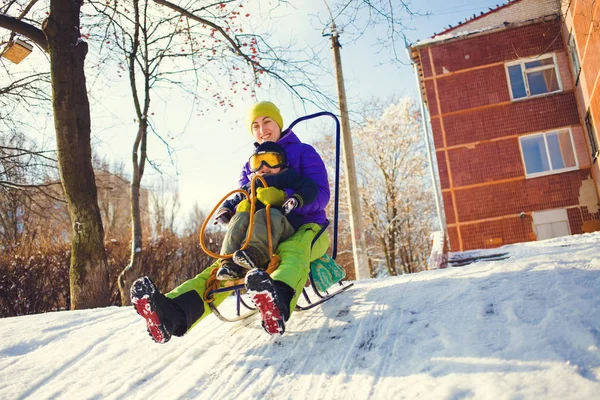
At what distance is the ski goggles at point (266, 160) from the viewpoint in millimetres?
3018

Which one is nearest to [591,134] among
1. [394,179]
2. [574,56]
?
[574,56]

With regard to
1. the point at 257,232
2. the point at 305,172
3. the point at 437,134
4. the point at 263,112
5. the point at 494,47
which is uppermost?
the point at 494,47

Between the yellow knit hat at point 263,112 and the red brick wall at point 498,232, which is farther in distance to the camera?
the red brick wall at point 498,232

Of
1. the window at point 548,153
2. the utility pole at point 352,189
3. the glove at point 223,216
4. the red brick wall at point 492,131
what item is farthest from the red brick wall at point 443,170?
the glove at point 223,216

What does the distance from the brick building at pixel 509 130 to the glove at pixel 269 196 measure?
38.5 feet

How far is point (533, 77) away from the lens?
13383mm

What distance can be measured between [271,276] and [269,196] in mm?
→ 566

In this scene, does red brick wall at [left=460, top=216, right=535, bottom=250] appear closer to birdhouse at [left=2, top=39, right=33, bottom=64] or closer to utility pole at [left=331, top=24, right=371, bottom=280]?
utility pole at [left=331, top=24, right=371, bottom=280]

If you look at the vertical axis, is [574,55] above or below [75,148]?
above

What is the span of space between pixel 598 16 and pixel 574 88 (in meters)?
5.05

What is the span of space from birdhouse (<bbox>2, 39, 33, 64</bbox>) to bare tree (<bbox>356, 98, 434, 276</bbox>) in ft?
58.8

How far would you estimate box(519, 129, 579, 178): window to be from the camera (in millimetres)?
12844

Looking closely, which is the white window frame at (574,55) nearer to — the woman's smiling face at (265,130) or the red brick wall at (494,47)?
the red brick wall at (494,47)

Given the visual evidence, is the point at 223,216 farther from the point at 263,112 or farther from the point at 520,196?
the point at 520,196
